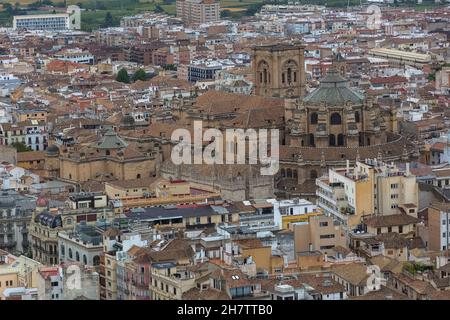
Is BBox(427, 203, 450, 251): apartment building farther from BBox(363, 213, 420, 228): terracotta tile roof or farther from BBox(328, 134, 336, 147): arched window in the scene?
BBox(328, 134, 336, 147): arched window

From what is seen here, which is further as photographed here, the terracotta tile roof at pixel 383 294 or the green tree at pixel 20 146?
the green tree at pixel 20 146

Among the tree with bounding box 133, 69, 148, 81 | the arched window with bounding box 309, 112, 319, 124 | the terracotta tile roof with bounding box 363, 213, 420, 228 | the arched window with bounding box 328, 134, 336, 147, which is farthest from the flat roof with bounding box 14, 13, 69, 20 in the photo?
the terracotta tile roof with bounding box 363, 213, 420, 228

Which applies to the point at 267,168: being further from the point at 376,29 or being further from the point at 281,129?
the point at 376,29

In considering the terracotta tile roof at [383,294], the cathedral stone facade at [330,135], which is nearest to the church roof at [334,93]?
the cathedral stone facade at [330,135]

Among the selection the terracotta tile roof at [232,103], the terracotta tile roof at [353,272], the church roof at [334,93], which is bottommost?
the terracotta tile roof at [353,272]

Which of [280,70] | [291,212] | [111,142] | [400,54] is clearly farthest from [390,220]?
[400,54]

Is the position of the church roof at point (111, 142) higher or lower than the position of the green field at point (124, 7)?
higher

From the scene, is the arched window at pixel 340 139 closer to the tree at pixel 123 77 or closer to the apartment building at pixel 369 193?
the apartment building at pixel 369 193
